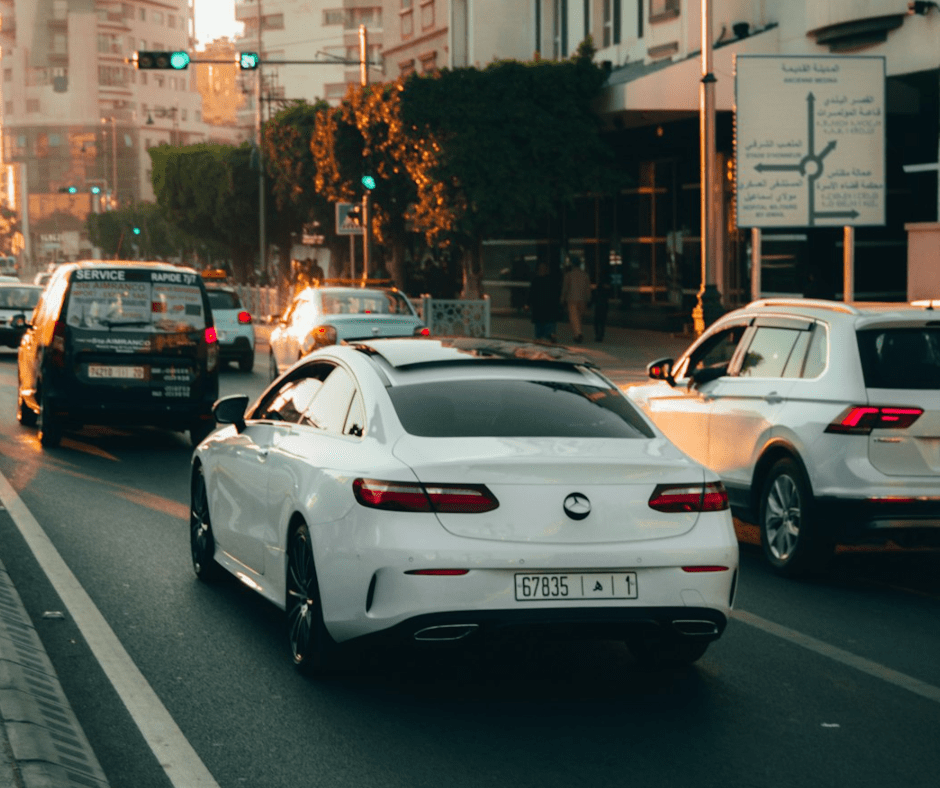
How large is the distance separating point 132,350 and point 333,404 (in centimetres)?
911

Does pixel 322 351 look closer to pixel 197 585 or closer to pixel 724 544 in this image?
pixel 197 585

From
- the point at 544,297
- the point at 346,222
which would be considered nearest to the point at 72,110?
the point at 346,222

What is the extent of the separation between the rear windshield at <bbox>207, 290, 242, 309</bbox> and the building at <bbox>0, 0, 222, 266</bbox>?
150 metres

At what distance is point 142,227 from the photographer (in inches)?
4001

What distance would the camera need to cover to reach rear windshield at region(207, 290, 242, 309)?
30.0 m

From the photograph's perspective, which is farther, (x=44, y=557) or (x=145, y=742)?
(x=44, y=557)

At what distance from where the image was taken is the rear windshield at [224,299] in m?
30.0

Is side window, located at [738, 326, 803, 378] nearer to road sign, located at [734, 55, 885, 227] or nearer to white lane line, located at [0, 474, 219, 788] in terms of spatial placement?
white lane line, located at [0, 474, 219, 788]

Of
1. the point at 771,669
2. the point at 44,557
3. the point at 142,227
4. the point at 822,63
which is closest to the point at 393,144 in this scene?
the point at 822,63

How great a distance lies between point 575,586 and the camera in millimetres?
6258

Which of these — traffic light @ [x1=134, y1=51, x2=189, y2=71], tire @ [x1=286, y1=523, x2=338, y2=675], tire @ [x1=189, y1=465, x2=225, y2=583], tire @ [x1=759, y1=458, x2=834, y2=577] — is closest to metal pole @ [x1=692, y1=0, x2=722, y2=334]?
traffic light @ [x1=134, y1=51, x2=189, y2=71]

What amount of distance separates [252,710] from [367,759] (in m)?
0.83

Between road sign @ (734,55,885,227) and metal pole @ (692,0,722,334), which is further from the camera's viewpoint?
metal pole @ (692,0,722,334)

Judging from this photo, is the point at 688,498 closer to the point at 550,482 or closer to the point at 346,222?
the point at 550,482
